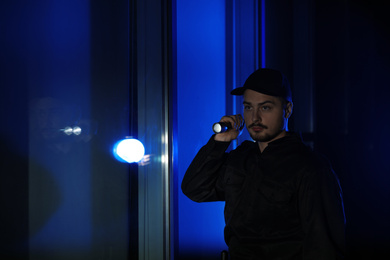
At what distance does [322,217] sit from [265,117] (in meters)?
0.42

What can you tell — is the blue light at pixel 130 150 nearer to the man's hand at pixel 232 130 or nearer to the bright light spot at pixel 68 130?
the bright light spot at pixel 68 130

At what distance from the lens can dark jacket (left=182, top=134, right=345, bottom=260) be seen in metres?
1.13

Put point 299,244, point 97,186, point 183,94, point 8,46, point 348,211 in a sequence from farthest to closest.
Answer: point 348,211
point 183,94
point 97,186
point 8,46
point 299,244

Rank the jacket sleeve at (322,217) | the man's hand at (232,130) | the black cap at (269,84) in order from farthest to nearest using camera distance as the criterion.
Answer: the man's hand at (232,130) < the black cap at (269,84) < the jacket sleeve at (322,217)

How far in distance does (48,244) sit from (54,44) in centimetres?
83

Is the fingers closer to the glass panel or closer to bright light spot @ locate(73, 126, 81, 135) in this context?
the glass panel

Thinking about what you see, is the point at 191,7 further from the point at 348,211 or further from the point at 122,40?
the point at 348,211

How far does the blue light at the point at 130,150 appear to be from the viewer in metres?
Result: 1.49

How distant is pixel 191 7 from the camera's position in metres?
1.70

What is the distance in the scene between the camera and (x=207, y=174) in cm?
142

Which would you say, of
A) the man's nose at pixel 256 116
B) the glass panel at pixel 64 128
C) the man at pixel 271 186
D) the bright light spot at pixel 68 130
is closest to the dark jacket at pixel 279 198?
the man at pixel 271 186

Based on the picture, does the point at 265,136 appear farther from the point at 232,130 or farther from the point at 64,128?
the point at 64,128

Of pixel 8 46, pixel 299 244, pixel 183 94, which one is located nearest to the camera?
pixel 299 244

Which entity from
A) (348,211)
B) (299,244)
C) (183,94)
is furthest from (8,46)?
(348,211)
